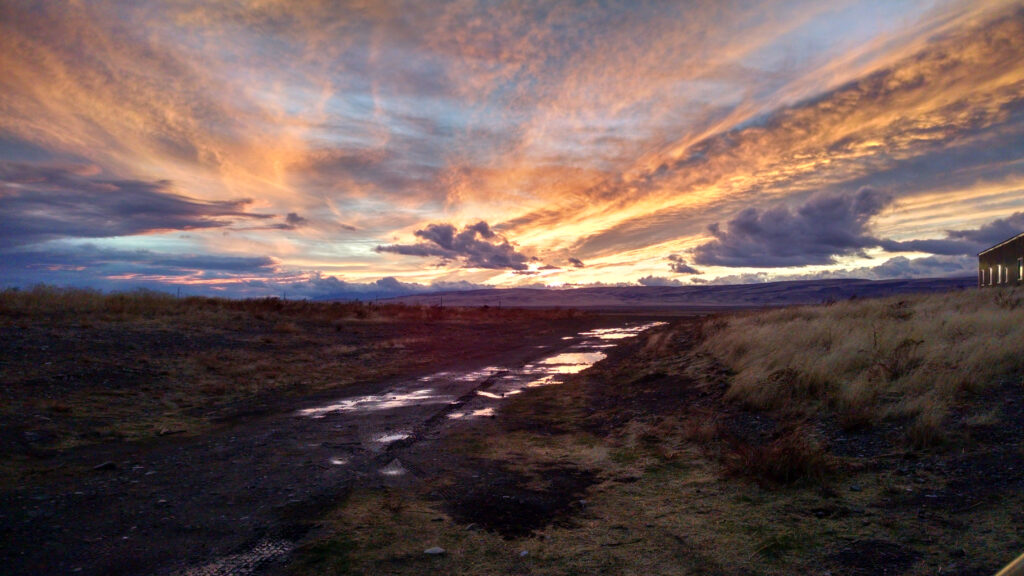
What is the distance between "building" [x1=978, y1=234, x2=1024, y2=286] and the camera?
2969 centimetres

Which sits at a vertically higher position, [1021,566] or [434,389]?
[1021,566]

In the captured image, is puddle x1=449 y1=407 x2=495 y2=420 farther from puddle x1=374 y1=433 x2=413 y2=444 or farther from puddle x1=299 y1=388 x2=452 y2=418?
puddle x1=374 y1=433 x2=413 y2=444

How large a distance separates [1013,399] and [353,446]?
9490mm

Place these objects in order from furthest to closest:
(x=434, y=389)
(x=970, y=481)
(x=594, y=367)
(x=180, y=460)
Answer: (x=594, y=367) → (x=434, y=389) → (x=180, y=460) → (x=970, y=481)

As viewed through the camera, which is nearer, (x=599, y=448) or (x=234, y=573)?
(x=234, y=573)

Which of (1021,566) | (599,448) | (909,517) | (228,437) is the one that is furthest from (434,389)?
(1021,566)

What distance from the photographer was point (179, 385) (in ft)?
44.7

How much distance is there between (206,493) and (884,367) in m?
10.5

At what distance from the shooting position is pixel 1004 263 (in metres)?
32.9

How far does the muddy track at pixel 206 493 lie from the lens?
4688 mm

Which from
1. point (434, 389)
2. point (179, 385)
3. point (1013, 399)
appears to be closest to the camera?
point (1013, 399)

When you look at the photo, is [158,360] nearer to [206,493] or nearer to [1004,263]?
[206,493]

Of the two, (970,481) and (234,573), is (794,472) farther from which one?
(234,573)

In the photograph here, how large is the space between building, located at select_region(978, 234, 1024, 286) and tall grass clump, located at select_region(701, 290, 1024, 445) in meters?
21.8
